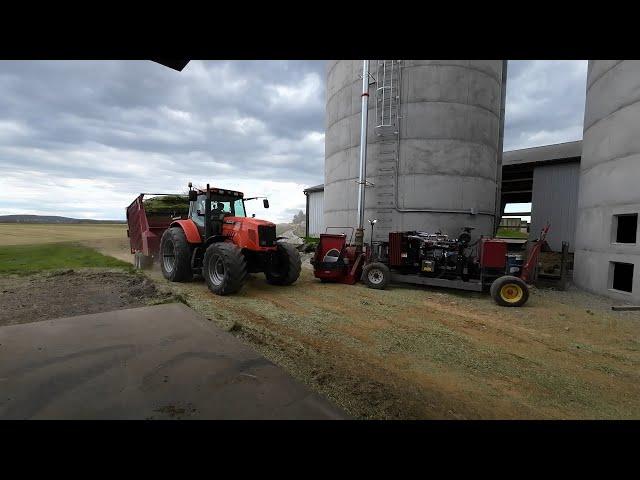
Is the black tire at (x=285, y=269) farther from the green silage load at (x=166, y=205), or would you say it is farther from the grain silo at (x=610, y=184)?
the grain silo at (x=610, y=184)

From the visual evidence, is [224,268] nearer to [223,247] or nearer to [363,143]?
[223,247]

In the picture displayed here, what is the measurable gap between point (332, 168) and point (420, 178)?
12.8 feet

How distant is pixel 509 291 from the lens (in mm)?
7160

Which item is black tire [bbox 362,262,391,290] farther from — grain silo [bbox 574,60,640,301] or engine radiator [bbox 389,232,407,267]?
grain silo [bbox 574,60,640,301]

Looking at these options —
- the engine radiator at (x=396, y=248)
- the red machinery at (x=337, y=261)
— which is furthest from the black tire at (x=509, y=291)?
the red machinery at (x=337, y=261)

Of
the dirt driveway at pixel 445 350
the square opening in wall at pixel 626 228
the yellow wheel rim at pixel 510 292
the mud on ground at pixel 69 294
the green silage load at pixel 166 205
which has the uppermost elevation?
the green silage load at pixel 166 205

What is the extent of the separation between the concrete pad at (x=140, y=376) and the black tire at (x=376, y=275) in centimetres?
509

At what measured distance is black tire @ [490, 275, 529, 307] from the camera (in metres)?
7.00

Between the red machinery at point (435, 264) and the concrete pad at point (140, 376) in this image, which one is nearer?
the concrete pad at point (140, 376)

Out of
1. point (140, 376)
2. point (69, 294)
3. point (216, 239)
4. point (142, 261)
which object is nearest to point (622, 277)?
point (216, 239)

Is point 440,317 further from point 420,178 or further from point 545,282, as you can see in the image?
point 420,178

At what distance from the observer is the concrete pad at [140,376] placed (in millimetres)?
2486

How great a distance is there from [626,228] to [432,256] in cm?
507
